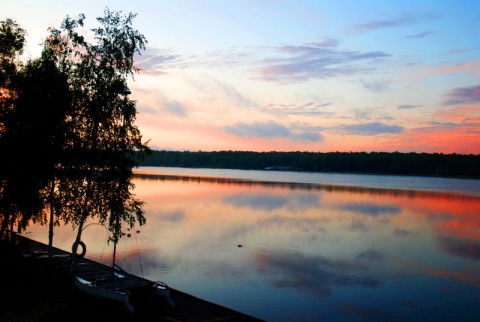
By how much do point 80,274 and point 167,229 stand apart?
25.9 metres

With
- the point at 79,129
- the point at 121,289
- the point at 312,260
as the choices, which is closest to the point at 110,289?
the point at 121,289

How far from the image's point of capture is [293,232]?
4803 cm

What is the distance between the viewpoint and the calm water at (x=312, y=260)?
24.4m

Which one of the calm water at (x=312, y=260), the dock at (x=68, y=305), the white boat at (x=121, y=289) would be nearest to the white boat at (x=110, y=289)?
the white boat at (x=121, y=289)

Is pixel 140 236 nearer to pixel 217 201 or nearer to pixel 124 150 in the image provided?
pixel 124 150

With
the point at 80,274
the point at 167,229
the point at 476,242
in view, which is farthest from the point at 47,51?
the point at 476,242

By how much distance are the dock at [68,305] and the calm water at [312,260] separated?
4.87 meters

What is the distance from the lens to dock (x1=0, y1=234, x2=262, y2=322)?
54.4 feet

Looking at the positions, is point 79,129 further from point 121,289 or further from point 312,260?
point 312,260

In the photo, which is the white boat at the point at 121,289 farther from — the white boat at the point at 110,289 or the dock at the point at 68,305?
the dock at the point at 68,305

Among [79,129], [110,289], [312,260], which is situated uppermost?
[79,129]

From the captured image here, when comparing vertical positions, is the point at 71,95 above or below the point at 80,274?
above

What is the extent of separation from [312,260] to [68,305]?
70.5 ft

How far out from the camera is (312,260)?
3488 centimetres
